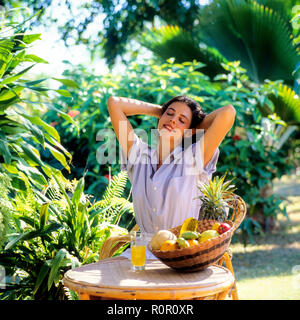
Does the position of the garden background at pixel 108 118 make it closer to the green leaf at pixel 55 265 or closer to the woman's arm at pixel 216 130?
the green leaf at pixel 55 265

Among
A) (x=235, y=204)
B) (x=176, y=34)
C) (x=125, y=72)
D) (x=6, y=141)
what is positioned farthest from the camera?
(x=176, y=34)

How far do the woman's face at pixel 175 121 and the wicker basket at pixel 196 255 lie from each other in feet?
2.81

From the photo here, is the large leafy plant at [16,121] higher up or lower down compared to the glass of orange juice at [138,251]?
higher up

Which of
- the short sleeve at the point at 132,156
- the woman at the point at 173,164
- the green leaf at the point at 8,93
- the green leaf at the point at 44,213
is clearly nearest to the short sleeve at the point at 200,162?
the woman at the point at 173,164

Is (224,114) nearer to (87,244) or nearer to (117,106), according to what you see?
(117,106)

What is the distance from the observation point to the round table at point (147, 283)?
5.67 ft

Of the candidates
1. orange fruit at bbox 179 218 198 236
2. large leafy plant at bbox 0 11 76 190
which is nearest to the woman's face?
orange fruit at bbox 179 218 198 236

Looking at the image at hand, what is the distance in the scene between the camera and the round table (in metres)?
1.73

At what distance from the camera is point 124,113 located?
2.93 m

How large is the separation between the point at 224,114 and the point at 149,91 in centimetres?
203

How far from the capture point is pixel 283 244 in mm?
5969

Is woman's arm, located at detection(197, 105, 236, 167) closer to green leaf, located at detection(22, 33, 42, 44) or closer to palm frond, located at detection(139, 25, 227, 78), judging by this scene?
green leaf, located at detection(22, 33, 42, 44)

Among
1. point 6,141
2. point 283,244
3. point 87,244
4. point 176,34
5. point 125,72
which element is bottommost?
point 283,244

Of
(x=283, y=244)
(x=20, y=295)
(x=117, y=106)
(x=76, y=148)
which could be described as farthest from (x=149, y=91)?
(x=283, y=244)
